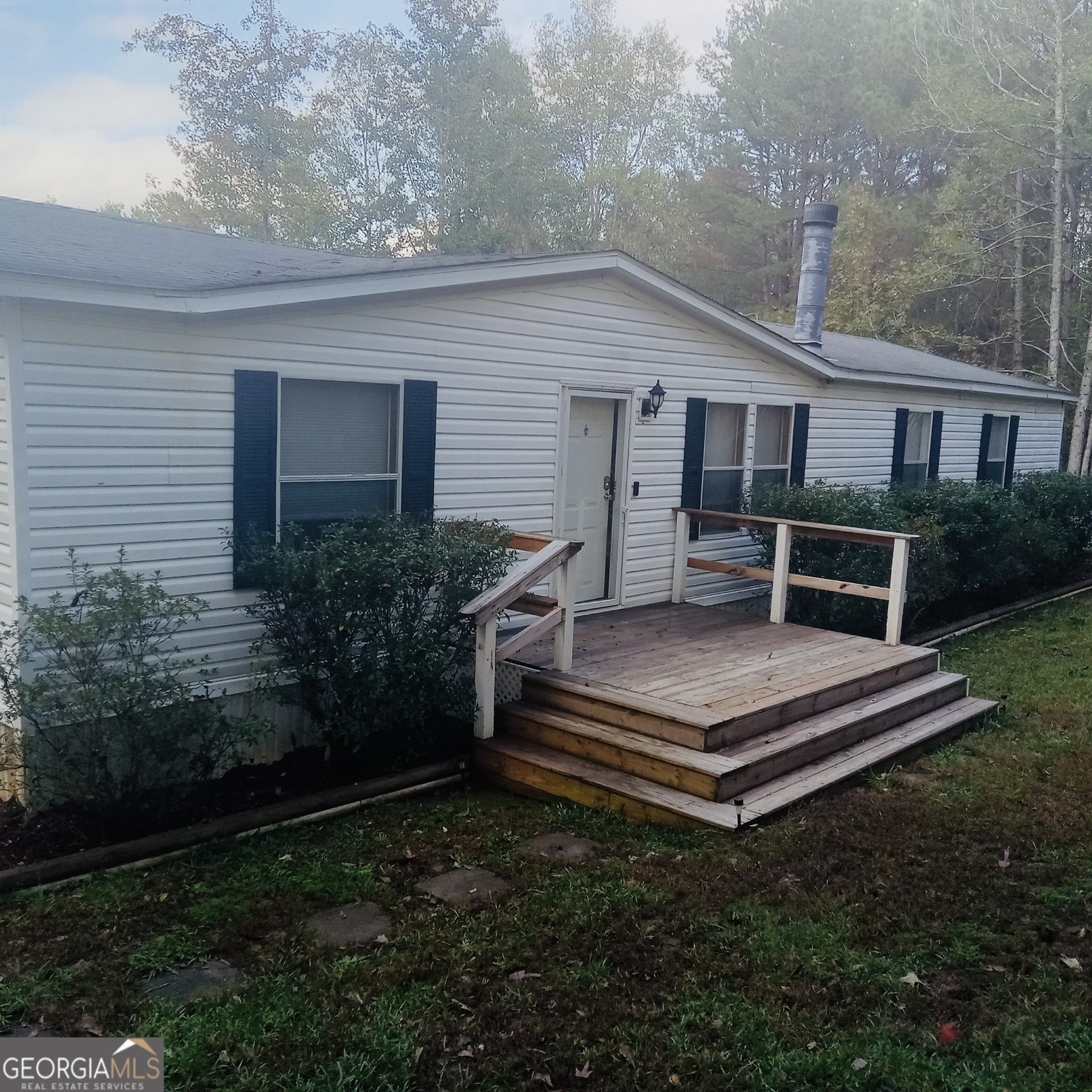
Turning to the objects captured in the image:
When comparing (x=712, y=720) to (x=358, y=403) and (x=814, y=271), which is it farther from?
(x=814, y=271)

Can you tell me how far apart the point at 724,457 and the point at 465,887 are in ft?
21.7

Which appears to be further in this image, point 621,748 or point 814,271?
point 814,271

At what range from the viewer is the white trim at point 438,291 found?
209 inches

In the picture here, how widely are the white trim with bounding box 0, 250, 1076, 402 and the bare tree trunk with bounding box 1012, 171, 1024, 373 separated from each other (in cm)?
1314

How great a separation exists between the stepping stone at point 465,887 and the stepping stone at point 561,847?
375 millimetres

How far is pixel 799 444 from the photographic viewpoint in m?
11.3

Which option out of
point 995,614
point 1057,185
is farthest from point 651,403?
point 1057,185

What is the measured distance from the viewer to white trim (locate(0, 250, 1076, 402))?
5.30 meters

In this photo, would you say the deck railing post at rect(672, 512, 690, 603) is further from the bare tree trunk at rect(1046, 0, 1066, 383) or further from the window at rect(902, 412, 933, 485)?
the bare tree trunk at rect(1046, 0, 1066, 383)

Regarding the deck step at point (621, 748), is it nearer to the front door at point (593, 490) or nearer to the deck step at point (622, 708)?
the deck step at point (622, 708)

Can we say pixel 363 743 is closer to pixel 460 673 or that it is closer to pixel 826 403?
pixel 460 673

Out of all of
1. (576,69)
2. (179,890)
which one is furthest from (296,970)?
(576,69)

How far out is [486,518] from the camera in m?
8.10

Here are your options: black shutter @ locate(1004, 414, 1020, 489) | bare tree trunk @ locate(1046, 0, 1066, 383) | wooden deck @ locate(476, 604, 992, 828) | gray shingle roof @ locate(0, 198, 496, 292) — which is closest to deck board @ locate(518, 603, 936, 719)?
wooden deck @ locate(476, 604, 992, 828)
